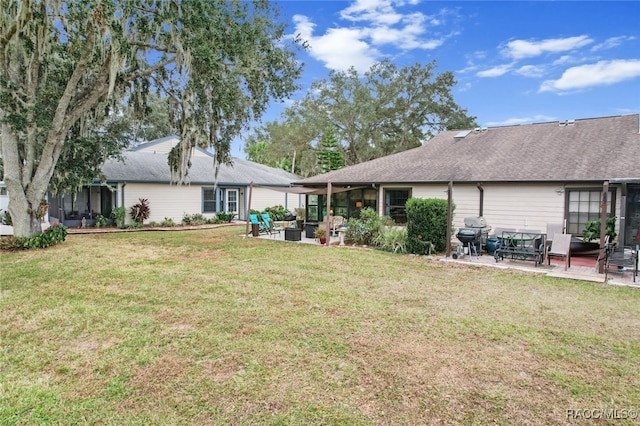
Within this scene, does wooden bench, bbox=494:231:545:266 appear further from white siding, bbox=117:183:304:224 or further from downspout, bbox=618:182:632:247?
white siding, bbox=117:183:304:224

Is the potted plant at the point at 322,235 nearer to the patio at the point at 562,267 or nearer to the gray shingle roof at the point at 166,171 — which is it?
the patio at the point at 562,267

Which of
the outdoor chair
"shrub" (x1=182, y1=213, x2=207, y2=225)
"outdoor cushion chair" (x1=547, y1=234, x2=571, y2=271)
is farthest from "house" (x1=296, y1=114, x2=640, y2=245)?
"shrub" (x1=182, y1=213, x2=207, y2=225)

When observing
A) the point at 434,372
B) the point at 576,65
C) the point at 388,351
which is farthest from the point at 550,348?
the point at 576,65

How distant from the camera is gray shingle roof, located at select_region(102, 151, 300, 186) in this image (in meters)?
17.9

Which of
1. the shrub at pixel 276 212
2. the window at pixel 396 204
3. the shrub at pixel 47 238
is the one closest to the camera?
the shrub at pixel 47 238

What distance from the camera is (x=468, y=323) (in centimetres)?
500

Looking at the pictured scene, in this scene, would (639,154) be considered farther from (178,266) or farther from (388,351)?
(178,266)

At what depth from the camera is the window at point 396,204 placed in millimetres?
13482

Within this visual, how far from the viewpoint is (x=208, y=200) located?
20453mm

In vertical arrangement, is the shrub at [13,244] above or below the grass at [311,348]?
above

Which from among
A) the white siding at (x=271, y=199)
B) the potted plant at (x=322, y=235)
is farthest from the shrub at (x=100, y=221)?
the potted plant at (x=322, y=235)

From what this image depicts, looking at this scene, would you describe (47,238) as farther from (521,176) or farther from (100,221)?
(521,176)

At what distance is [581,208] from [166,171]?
1808 centimetres

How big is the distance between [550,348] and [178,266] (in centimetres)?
740
